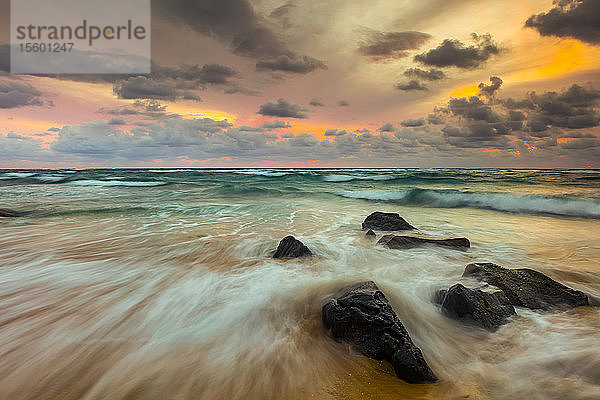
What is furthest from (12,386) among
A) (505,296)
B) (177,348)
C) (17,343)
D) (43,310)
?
(505,296)

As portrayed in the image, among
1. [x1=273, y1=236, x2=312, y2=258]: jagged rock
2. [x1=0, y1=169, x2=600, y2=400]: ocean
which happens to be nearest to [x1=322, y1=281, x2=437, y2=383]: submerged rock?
[x1=0, y1=169, x2=600, y2=400]: ocean

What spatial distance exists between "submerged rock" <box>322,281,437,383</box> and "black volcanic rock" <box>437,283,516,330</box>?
1.16 meters

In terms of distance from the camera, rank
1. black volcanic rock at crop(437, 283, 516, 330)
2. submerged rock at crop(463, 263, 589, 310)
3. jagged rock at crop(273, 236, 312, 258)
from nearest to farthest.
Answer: black volcanic rock at crop(437, 283, 516, 330) < submerged rock at crop(463, 263, 589, 310) < jagged rock at crop(273, 236, 312, 258)

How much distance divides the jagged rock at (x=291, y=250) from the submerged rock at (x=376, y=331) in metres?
2.85

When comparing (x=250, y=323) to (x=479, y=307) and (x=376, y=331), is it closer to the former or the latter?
(x=376, y=331)

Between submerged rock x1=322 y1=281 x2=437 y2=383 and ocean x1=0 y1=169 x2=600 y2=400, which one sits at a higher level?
submerged rock x1=322 y1=281 x2=437 y2=383

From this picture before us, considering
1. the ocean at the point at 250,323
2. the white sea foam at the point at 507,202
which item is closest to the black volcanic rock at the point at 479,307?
the ocean at the point at 250,323

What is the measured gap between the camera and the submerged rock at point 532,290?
3825mm

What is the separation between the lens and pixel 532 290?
3.97 m

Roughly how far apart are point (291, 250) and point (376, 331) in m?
3.60

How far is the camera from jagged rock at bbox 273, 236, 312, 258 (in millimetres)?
6165

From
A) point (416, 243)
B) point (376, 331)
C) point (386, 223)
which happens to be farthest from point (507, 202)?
point (376, 331)

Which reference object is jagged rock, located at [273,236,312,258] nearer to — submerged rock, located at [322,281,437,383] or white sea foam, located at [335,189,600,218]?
submerged rock, located at [322,281,437,383]

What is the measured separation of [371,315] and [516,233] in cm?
904
